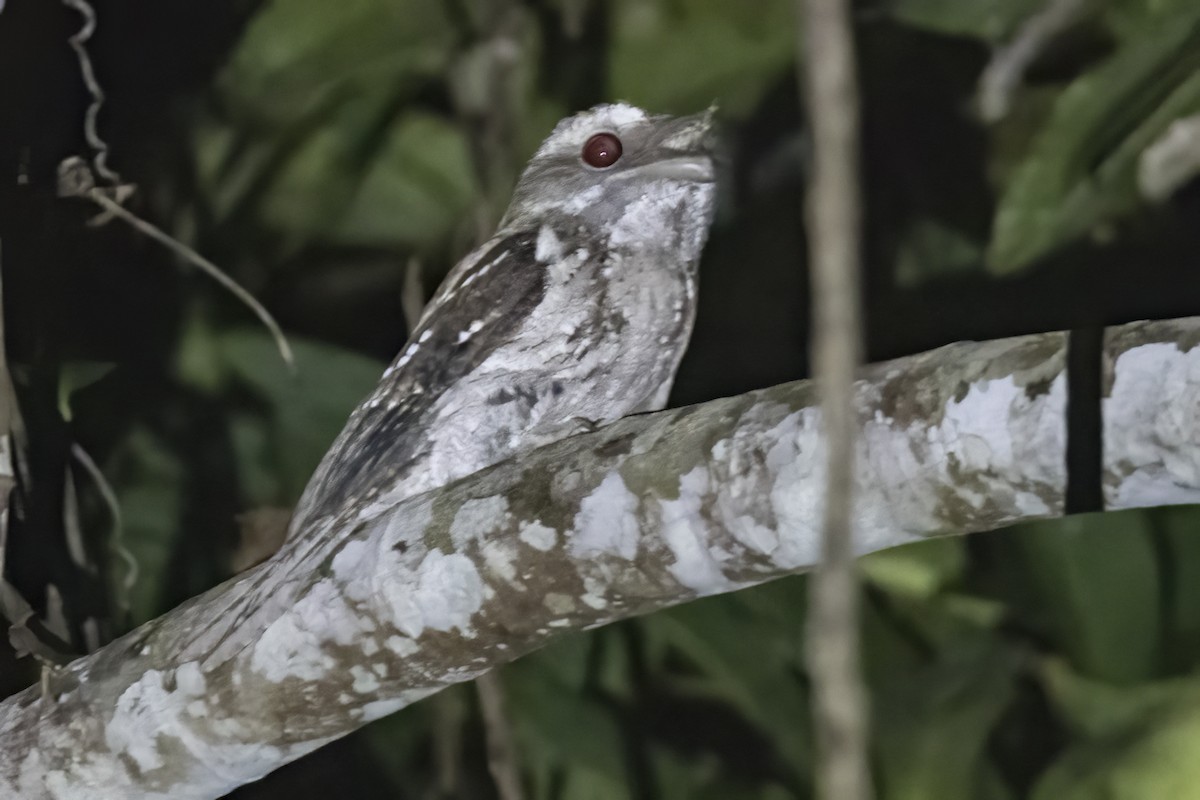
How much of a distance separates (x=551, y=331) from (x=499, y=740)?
0.66 metres

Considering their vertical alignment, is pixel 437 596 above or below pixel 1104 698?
above

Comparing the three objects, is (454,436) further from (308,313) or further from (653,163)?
(308,313)

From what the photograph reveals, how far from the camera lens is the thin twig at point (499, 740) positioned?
150 centimetres

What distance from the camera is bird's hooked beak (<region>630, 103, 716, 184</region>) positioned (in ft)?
3.72

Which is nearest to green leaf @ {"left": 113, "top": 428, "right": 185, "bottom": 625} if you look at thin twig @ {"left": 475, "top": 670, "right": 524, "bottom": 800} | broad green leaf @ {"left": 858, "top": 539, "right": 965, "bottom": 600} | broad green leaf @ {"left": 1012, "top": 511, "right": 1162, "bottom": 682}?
thin twig @ {"left": 475, "top": 670, "right": 524, "bottom": 800}

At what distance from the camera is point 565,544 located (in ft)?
2.65

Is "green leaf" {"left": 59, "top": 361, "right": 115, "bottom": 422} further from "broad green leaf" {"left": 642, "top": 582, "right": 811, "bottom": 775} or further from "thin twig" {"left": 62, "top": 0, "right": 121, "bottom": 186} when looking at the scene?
"broad green leaf" {"left": 642, "top": 582, "right": 811, "bottom": 775}

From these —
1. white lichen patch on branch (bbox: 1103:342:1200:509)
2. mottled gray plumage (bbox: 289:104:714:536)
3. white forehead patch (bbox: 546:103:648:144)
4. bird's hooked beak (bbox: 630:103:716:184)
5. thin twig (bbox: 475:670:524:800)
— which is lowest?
thin twig (bbox: 475:670:524:800)

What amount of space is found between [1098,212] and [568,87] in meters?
0.69

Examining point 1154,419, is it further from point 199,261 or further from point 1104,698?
point 199,261

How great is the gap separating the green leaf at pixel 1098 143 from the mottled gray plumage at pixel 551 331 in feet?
1.37

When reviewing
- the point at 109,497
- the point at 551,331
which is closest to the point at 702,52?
the point at 551,331

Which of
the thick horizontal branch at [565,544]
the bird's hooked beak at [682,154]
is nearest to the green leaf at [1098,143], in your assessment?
the bird's hooked beak at [682,154]

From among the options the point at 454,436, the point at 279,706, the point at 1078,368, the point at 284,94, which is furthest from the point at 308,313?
the point at 1078,368
